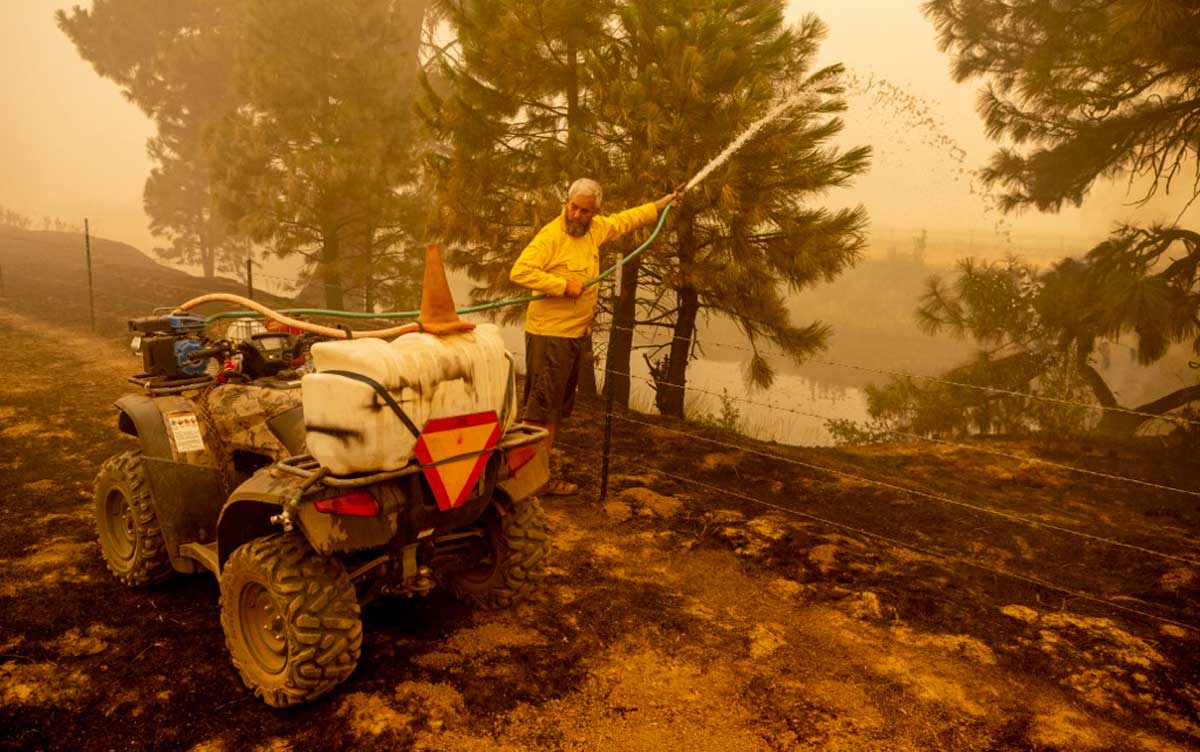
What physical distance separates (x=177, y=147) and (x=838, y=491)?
2503 centimetres

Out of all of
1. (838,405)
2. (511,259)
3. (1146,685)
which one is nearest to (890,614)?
(1146,685)

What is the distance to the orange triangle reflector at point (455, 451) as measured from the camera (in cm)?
271

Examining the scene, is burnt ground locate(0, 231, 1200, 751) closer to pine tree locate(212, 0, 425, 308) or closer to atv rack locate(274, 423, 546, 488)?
atv rack locate(274, 423, 546, 488)

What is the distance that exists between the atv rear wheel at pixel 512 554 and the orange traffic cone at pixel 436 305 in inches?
40.9

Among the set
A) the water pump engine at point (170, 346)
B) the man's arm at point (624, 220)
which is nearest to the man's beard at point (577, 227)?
the man's arm at point (624, 220)

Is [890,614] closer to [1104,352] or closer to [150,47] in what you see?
[1104,352]

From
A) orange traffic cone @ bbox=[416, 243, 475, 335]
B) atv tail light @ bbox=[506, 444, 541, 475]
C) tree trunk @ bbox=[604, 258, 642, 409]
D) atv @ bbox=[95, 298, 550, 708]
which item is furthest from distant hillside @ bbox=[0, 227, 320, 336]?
orange traffic cone @ bbox=[416, 243, 475, 335]

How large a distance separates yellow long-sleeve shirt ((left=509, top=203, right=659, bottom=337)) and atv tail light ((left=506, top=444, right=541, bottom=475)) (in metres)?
1.52

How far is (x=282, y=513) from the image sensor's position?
2.79 meters

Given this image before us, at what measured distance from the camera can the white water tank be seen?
251cm

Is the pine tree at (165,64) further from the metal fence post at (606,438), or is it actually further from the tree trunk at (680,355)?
the metal fence post at (606,438)

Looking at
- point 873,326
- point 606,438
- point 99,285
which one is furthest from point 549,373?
point 873,326

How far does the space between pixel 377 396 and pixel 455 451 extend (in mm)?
430

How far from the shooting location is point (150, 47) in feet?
75.5
